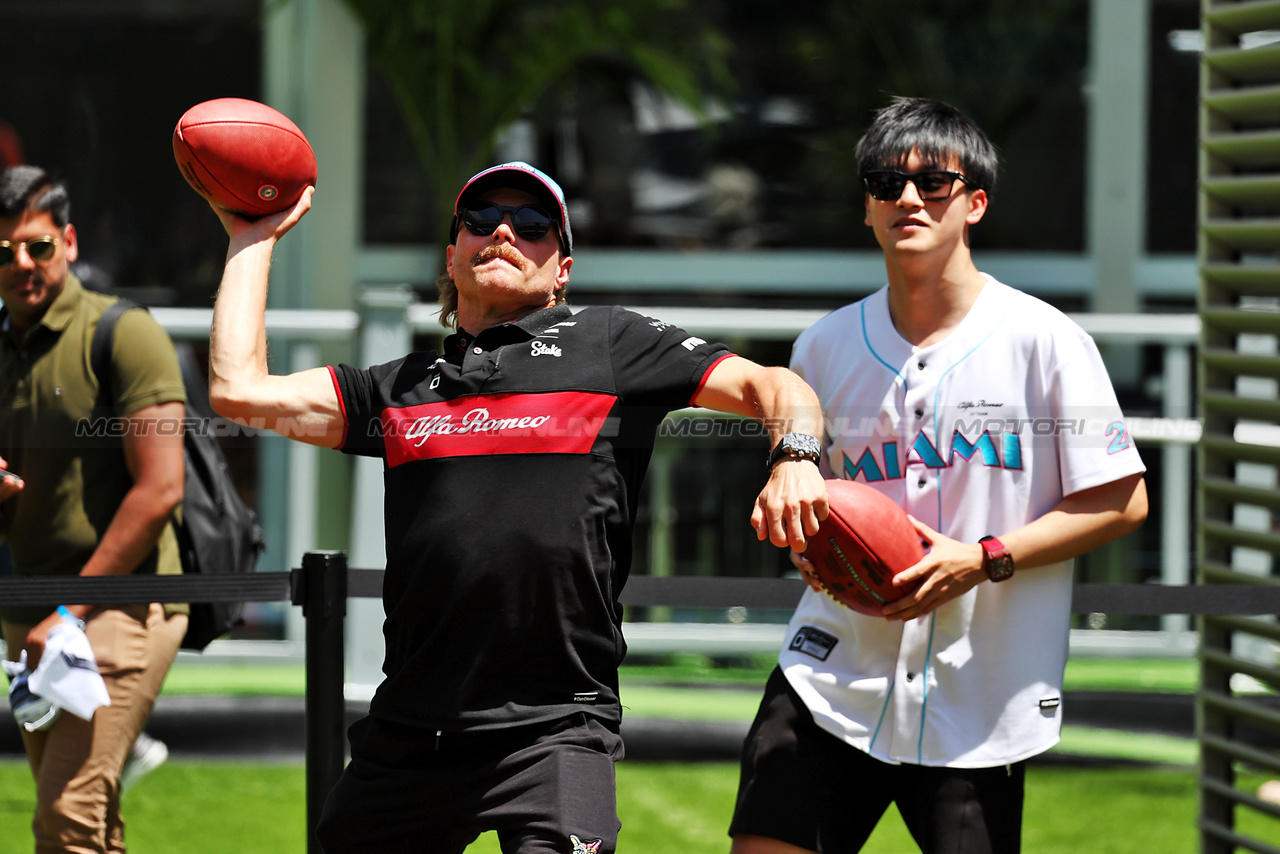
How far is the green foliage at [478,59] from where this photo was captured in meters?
7.98

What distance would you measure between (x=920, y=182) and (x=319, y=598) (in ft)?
5.81

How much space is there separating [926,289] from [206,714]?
14.9ft

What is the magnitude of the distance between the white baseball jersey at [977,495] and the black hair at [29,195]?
241cm

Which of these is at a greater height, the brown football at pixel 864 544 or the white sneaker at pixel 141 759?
the brown football at pixel 864 544

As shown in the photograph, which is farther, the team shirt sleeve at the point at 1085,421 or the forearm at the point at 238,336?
the team shirt sleeve at the point at 1085,421

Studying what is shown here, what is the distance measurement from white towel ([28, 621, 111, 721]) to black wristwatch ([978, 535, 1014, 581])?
2.35 meters

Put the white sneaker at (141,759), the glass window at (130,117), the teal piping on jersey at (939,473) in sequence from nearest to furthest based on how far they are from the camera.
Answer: the teal piping on jersey at (939,473)
the white sneaker at (141,759)
the glass window at (130,117)

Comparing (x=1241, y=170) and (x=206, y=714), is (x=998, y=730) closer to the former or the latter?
(x=1241, y=170)

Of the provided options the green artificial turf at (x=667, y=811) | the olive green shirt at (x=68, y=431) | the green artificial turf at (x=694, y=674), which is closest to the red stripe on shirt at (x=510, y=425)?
the olive green shirt at (x=68, y=431)

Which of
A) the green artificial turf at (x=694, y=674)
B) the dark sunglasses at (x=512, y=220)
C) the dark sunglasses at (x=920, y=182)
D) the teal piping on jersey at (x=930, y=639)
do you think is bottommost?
the green artificial turf at (x=694, y=674)

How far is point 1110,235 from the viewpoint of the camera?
857cm

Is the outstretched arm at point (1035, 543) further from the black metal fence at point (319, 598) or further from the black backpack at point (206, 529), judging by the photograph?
the black backpack at point (206, 529)

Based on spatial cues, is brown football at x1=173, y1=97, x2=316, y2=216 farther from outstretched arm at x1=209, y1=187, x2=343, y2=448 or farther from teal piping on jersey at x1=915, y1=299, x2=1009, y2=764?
teal piping on jersey at x1=915, y1=299, x2=1009, y2=764

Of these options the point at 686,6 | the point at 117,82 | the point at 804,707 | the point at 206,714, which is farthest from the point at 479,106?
the point at 804,707
